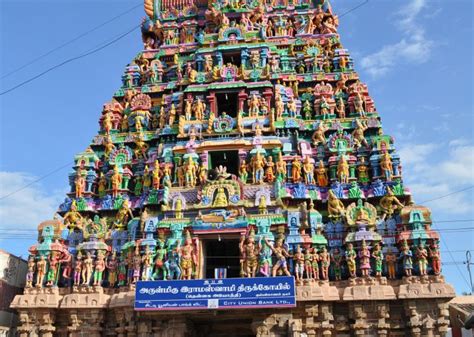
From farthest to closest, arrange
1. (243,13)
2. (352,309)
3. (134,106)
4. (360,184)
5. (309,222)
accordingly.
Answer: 1. (243,13)
2. (134,106)
3. (360,184)
4. (309,222)
5. (352,309)

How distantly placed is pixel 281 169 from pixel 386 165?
4526mm

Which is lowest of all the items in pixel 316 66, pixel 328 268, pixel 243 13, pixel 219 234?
pixel 328 268

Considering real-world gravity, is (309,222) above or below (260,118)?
below

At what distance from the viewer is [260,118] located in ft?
76.6

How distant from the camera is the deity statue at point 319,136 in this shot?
22.7m

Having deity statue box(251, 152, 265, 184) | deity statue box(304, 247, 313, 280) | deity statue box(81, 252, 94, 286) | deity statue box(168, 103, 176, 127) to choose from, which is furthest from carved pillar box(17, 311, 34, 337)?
deity statue box(304, 247, 313, 280)

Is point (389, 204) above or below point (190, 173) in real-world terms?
below

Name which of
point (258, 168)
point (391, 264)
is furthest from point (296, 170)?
point (391, 264)

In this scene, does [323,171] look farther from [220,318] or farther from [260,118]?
[220,318]

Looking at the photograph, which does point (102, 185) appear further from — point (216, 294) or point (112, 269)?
point (216, 294)

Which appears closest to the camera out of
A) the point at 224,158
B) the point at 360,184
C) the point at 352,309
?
the point at 352,309

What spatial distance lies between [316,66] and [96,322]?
1639 centimetres

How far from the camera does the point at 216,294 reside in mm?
17328

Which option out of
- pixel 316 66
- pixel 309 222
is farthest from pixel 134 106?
pixel 309 222
